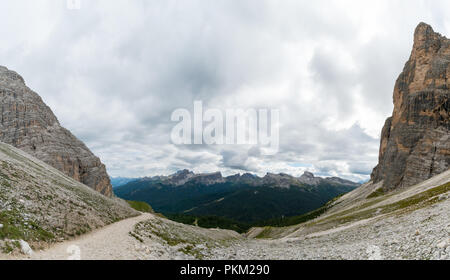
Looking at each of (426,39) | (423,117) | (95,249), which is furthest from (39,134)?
(426,39)

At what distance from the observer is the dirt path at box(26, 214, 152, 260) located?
1982cm

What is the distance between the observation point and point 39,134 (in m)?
112

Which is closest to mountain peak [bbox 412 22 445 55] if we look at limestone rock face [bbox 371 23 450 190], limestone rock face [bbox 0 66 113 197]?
limestone rock face [bbox 371 23 450 190]

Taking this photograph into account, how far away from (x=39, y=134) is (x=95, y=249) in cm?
12294

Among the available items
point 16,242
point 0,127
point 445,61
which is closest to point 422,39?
point 445,61

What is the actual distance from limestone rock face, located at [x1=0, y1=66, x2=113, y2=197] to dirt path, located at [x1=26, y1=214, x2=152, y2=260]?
102 metres

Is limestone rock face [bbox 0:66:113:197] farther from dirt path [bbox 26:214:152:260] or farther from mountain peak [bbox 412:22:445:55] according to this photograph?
mountain peak [bbox 412:22:445:55]

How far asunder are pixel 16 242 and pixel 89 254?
5865mm

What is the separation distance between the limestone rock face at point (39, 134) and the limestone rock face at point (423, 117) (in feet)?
575

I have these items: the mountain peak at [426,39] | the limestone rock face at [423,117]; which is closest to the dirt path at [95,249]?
the limestone rock face at [423,117]

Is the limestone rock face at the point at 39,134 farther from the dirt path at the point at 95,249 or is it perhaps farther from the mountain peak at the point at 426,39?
the mountain peak at the point at 426,39

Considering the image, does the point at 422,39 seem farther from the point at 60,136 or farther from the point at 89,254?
the point at 60,136
